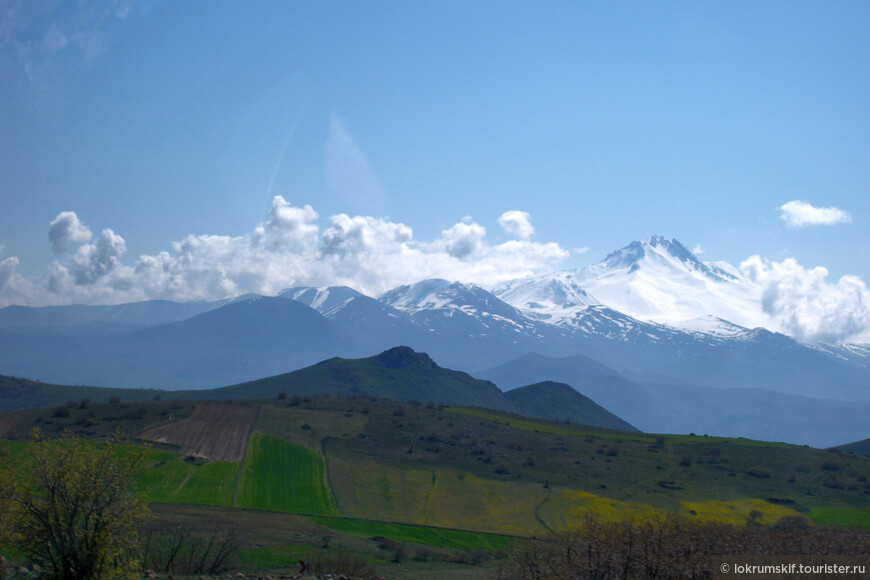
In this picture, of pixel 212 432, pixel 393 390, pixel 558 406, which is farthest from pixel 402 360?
pixel 212 432

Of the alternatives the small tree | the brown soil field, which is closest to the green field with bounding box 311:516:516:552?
the brown soil field

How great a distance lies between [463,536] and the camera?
46438 mm

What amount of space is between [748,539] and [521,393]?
567ft

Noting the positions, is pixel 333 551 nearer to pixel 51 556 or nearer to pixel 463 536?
pixel 463 536

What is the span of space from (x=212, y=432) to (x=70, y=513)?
59.1 meters

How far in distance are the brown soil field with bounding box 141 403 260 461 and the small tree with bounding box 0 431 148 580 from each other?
147 feet

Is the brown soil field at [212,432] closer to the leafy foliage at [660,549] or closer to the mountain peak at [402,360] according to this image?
the leafy foliage at [660,549]

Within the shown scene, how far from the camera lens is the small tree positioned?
20281 mm

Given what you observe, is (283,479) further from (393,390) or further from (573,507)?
(393,390)

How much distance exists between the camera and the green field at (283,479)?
53944 mm

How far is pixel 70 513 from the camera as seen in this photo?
20.7 metres

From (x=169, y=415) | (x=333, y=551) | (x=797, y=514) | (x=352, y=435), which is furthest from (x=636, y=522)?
(x=169, y=415)

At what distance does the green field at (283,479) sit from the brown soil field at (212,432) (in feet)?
6.80

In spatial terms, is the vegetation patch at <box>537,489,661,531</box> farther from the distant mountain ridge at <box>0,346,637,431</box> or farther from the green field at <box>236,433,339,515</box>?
the distant mountain ridge at <box>0,346,637,431</box>
